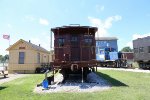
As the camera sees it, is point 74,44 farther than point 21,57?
No

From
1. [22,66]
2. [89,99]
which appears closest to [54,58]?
[89,99]

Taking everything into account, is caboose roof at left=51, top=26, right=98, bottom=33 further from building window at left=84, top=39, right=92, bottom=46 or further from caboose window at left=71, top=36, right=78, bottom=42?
building window at left=84, top=39, right=92, bottom=46

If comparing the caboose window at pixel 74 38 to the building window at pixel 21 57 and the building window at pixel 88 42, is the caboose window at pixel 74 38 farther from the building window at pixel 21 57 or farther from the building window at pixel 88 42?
the building window at pixel 21 57

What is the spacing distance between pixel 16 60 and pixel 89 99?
18.8 m

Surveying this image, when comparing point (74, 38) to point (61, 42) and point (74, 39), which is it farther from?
point (61, 42)

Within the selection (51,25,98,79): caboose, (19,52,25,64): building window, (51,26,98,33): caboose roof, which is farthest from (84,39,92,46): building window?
(19,52,25,64): building window

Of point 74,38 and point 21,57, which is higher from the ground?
point 74,38

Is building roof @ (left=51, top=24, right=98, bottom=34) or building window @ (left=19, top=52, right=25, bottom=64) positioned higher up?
building roof @ (left=51, top=24, right=98, bottom=34)

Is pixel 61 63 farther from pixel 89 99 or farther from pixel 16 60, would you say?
pixel 16 60

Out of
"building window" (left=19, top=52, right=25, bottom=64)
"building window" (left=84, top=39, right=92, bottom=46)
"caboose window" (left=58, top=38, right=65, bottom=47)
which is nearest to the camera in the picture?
"building window" (left=84, top=39, right=92, bottom=46)

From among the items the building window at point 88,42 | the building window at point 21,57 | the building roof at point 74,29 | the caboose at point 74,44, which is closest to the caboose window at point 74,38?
the caboose at point 74,44

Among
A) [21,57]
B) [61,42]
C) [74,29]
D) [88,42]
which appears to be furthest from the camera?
[21,57]

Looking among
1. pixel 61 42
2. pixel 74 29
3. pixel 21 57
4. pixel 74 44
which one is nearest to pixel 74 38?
pixel 74 44

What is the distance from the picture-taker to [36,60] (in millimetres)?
27094
